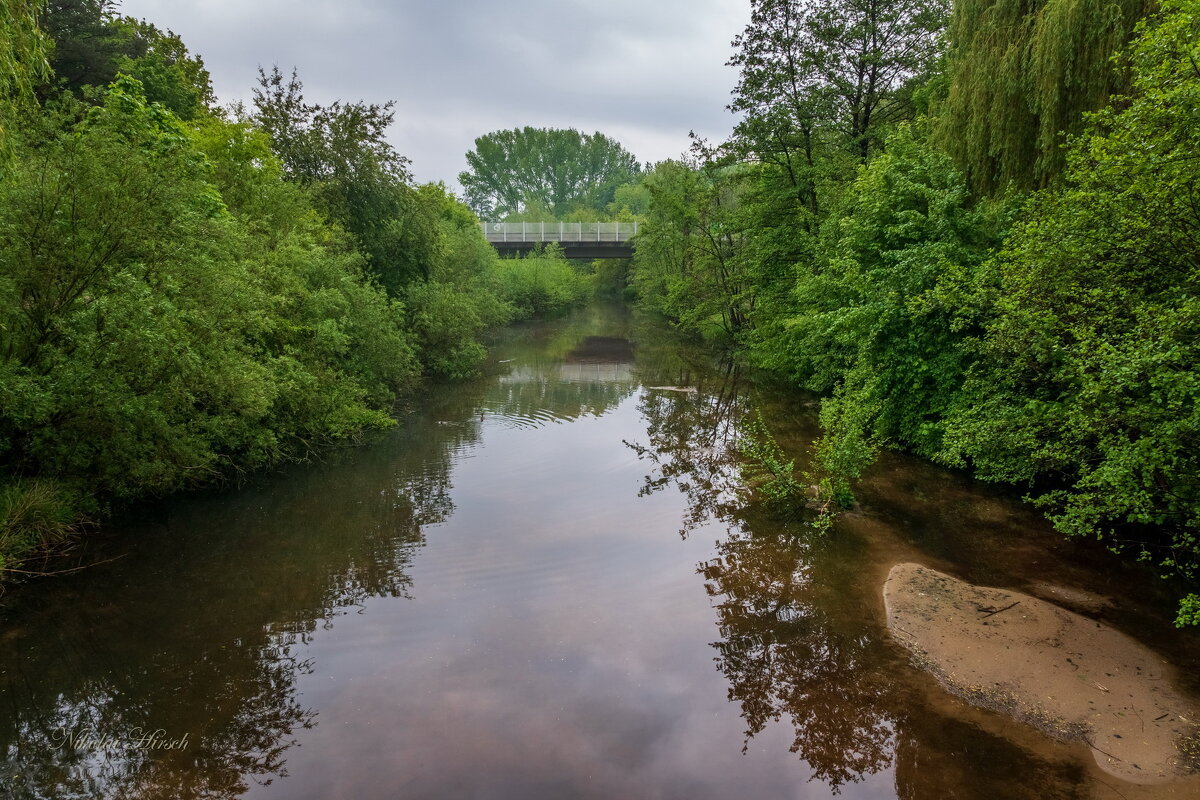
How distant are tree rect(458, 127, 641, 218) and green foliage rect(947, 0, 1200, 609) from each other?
85.6m

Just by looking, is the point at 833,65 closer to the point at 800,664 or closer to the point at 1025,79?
the point at 1025,79

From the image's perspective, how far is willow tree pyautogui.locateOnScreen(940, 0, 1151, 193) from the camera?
37.2ft

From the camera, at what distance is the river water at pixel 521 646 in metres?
6.79

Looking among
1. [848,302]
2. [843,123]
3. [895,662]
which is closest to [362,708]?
[895,662]

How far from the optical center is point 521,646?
8945 millimetres

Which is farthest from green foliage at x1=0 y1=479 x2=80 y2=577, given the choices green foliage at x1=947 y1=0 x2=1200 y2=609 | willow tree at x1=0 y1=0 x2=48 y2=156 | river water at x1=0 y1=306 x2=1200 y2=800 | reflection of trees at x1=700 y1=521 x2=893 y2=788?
green foliage at x1=947 y1=0 x2=1200 y2=609

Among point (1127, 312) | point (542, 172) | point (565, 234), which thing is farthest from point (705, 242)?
point (542, 172)

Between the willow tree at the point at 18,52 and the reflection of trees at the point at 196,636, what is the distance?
21.7ft

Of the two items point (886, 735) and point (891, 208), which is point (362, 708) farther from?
point (891, 208)

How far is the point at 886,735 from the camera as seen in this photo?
7324 millimetres

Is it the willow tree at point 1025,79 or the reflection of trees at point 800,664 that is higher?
the willow tree at point 1025,79

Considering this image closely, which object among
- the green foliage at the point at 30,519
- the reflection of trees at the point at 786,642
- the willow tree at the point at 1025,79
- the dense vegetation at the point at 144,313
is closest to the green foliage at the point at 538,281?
the dense vegetation at the point at 144,313

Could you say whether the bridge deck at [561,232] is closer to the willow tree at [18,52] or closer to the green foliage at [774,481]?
the green foliage at [774,481]

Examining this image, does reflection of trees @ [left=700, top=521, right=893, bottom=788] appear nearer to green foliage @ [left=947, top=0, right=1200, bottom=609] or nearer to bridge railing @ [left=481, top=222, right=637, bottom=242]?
green foliage @ [left=947, top=0, right=1200, bottom=609]
